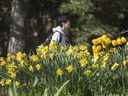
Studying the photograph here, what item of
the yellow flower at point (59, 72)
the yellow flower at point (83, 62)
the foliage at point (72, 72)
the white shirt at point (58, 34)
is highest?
the yellow flower at point (83, 62)

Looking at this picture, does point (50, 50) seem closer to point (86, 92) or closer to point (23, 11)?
point (86, 92)

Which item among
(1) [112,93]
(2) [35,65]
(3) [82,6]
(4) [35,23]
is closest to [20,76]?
(2) [35,65]

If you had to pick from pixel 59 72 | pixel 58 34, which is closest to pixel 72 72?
pixel 59 72

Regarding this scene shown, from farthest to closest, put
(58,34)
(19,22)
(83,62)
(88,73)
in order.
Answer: (19,22), (58,34), (83,62), (88,73)

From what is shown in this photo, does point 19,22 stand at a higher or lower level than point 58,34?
lower

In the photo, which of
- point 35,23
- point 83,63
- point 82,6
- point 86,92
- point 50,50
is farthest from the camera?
point 35,23

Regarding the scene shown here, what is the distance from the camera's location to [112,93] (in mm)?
6801

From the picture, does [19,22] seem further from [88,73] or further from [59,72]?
[88,73]

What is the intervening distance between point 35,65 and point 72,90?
0.96 metres

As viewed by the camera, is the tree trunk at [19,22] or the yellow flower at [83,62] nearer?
the yellow flower at [83,62]

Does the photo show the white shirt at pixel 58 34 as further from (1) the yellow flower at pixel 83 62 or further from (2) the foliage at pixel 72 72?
(1) the yellow flower at pixel 83 62

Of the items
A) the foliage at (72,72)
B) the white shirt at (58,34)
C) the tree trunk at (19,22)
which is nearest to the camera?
the foliage at (72,72)

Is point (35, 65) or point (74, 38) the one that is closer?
point (35, 65)

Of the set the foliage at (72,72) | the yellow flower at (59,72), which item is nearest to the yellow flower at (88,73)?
the foliage at (72,72)
